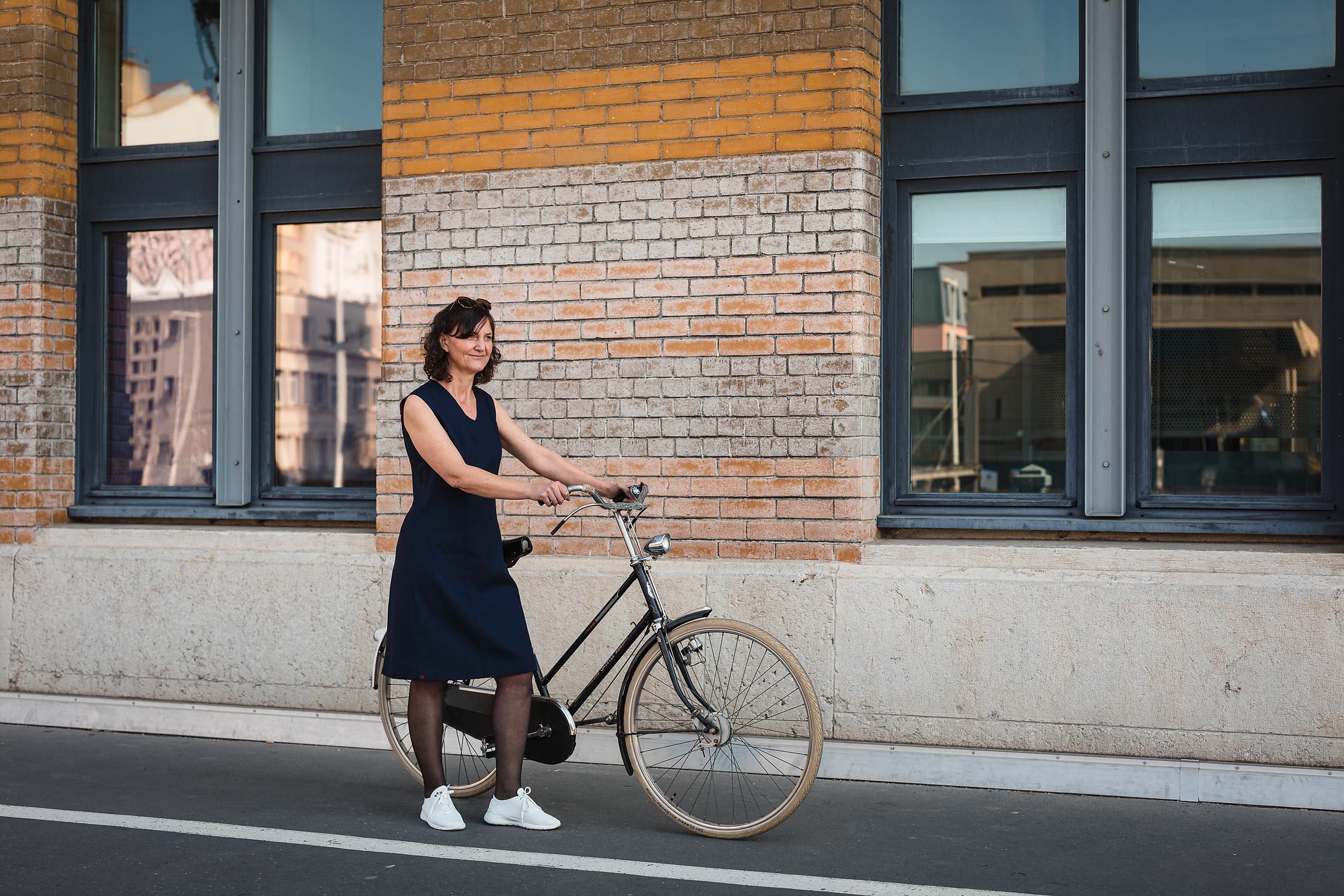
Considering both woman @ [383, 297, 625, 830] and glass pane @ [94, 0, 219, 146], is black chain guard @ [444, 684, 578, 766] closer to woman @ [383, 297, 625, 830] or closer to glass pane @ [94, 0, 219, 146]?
woman @ [383, 297, 625, 830]

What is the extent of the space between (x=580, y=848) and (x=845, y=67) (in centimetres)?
362

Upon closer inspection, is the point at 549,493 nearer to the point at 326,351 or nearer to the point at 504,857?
the point at 504,857

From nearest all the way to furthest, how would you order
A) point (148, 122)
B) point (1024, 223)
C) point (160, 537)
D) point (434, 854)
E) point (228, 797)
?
point (434, 854), point (228, 797), point (1024, 223), point (160, 537), point (148, 122)

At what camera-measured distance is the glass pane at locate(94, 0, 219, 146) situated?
310 inches

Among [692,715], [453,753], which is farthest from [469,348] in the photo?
[453,753]

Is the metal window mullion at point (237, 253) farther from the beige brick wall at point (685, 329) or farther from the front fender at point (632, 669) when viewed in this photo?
the front fender at point (632, 669)

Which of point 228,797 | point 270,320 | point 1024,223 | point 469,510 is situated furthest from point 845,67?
point 228,797

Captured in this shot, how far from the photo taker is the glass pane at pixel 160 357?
786 centimetres

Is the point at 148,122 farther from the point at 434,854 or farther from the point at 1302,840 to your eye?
the point at 1302,840

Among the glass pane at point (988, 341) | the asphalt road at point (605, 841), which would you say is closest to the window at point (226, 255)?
the asphalt road at point (605, 841)

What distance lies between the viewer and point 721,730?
16.0 feet

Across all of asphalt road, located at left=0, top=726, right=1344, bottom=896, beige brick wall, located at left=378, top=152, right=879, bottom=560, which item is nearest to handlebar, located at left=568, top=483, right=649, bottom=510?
asphalt road, located at left=0, top=726, right=1344, bottom=896

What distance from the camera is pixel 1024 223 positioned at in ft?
21.5

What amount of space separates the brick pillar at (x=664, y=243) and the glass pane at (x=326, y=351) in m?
0.68
